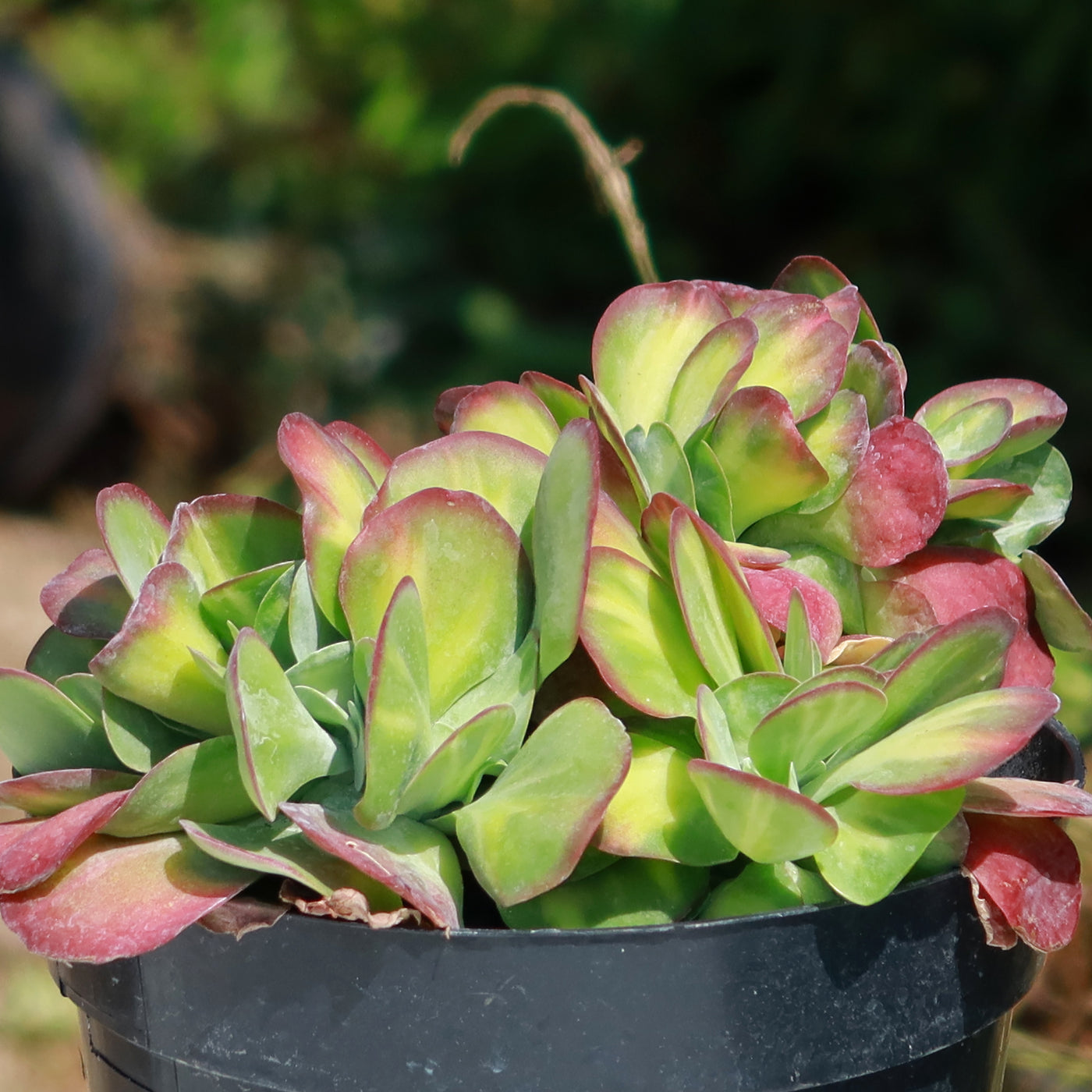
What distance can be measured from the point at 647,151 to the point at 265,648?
256 cm

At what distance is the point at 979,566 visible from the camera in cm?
52

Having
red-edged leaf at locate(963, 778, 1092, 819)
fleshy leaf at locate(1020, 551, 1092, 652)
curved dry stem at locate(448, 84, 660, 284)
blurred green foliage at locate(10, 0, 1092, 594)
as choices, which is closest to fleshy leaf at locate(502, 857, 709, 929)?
red-edged leaf at locate(963, 778, 1092, 819)

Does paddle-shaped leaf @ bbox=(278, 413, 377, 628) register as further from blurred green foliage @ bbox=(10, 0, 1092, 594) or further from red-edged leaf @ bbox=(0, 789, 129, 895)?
blurred green foliage @ bbox=(10, 0, 1092, 594)

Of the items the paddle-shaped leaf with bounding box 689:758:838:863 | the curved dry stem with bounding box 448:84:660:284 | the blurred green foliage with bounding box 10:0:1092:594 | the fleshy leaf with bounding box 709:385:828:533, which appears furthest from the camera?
the blurred green foliage with bounding box 10:0:1092:594

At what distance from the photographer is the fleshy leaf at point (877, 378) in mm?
534

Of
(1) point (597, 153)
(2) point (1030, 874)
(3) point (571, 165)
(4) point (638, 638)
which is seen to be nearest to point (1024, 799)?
(2) point (1030, 874)

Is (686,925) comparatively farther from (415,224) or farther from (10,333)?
(10,333)

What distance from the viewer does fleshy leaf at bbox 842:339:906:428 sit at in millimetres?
534

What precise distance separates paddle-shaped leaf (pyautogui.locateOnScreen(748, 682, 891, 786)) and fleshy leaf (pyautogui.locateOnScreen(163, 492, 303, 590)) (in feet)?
0.68

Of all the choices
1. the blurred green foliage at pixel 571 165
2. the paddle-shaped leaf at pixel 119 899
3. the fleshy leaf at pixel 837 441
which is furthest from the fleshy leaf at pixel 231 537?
the blurred green foliage at pixel 571 165

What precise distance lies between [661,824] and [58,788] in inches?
8.5

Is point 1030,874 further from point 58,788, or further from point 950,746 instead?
point 58,788

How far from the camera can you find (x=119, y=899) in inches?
16.0

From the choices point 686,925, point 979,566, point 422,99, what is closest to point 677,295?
point 979,566
